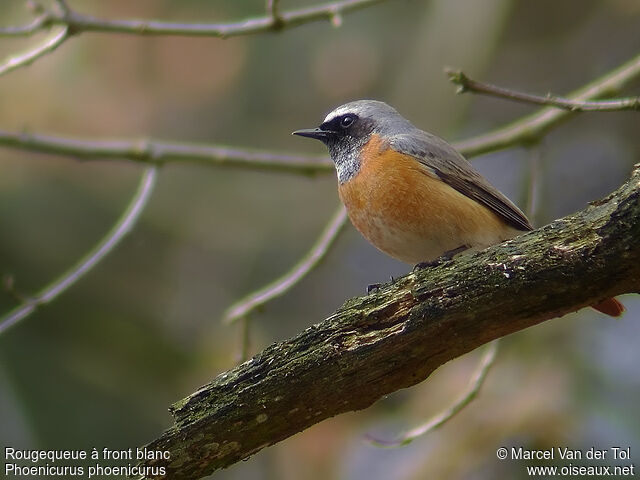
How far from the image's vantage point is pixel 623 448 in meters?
6.55

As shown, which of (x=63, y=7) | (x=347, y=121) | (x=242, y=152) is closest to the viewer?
(x=63, y=7)

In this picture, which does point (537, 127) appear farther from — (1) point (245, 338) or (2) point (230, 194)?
(2) point (230, 194)

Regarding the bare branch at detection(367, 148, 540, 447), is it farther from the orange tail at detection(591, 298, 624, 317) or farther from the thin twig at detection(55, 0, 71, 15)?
the thin twig at detection(55, 0, 71, 15)

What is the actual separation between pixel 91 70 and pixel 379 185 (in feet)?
21.9

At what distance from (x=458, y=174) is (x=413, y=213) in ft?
2.21

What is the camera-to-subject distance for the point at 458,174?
568cm

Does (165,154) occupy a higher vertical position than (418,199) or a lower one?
higher

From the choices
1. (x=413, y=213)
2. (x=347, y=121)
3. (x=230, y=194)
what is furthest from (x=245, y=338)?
(x=230, y=194)

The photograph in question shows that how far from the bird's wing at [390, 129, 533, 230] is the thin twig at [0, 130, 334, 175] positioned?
39.3 inches

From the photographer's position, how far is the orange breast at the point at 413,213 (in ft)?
17.1

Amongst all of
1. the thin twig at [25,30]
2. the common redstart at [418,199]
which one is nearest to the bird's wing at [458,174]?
the common redstart at [418,199]

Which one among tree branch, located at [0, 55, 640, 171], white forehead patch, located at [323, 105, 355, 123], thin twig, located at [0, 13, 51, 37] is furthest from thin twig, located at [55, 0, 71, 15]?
→ white forehead patch, located at [323, 105, 355, 123]

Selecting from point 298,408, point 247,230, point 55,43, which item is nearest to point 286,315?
point 247,230

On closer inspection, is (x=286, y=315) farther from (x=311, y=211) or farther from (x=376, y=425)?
(x=376, y=425)
